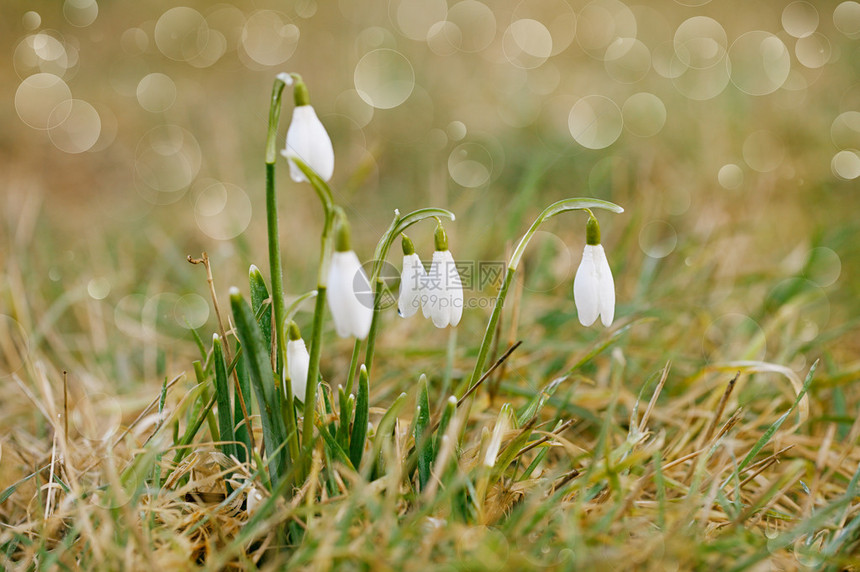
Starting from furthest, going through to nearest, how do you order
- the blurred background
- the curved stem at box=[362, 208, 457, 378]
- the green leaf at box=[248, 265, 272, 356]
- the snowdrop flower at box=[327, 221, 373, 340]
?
the blurred background < the green leaf at box=[248, 265, 272, 356] < the curved stem at box=[362, 208, 457, 378] < the snowdrop flower at box=[327, 221, 373, 340]

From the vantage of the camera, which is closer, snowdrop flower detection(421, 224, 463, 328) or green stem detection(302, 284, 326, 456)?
green stem detection(302, 284, 326, 456)

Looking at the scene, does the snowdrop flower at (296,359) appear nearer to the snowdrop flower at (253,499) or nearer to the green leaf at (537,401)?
the snowdrop flower at (253,499)

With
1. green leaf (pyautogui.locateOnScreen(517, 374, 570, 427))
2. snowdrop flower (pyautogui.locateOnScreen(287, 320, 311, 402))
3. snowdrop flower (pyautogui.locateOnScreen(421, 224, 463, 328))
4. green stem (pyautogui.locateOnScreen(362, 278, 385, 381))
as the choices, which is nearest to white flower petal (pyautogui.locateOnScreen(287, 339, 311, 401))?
snowdrop flower (pyautogui.locateOnScreen(287, 320, 311, 402))

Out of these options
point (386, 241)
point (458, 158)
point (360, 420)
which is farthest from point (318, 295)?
point (458, 158)

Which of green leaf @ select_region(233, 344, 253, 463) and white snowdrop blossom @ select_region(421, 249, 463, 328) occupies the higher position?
white snowdrop blossom @ select_region(421, 249, 463, 328)

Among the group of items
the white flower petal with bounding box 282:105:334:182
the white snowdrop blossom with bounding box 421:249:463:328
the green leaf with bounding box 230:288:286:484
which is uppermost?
the white flower petal with bounding box 282:105:334:182

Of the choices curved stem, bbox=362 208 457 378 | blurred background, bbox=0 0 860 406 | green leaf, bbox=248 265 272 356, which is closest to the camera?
curved stem, bbox=362 208 457 378

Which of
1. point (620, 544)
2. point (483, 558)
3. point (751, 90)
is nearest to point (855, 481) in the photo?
point (620, 544)

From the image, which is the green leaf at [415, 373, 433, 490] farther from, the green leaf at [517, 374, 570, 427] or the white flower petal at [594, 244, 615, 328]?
the white flower petal at [594, 244, 615, 328]

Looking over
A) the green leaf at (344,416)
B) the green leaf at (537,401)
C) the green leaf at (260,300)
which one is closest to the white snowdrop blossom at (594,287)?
the green leaf at (537,401)
